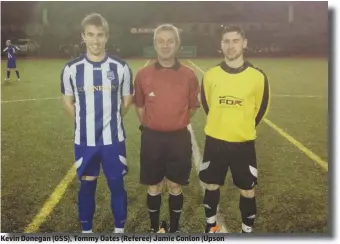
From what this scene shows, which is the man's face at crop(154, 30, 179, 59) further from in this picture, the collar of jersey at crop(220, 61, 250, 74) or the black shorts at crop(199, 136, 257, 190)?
the black shorts at crop(199, 136, 257, 190)

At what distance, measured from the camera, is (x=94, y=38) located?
2715mm

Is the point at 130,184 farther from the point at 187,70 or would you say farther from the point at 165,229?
the point at 187,70

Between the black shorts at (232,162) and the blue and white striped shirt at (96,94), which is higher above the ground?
the blue and white striped shirt at (96,94)

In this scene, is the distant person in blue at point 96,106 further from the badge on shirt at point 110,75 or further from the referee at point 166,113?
the referee at point 166,113

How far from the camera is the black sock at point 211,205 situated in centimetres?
291

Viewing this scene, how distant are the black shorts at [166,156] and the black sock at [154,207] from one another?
0.47 ft

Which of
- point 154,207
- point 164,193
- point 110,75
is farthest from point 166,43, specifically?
point 164,193

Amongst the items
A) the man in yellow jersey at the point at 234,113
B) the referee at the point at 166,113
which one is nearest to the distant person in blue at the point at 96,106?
the referee at the point at 166,113

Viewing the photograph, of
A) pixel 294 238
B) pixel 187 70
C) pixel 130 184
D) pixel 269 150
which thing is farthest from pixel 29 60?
pixel 294 238

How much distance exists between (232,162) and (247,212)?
43cm

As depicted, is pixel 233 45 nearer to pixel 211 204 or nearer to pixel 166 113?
pixel 166 113

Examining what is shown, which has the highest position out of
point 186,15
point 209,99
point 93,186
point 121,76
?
point 186,15

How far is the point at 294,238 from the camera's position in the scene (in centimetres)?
310

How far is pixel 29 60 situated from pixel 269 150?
Answer: 2.74m
